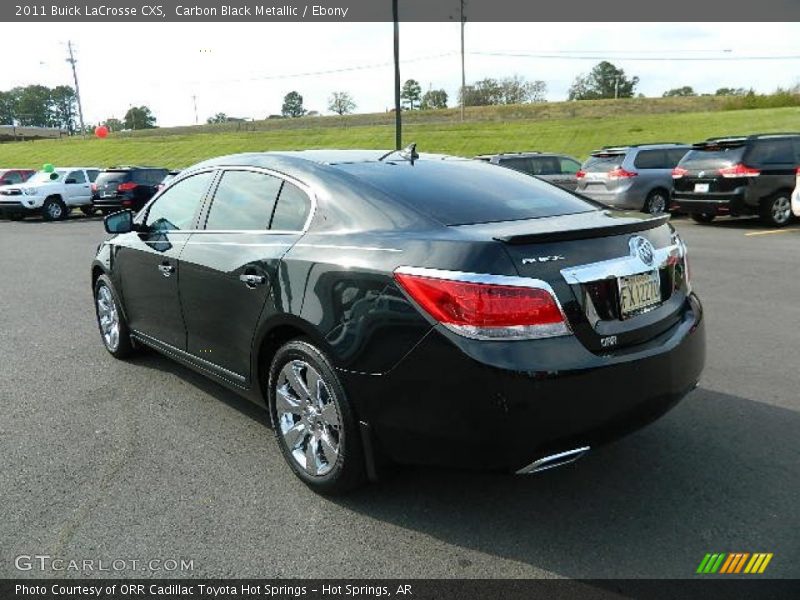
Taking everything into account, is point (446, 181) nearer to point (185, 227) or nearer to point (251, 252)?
point (251, 252)

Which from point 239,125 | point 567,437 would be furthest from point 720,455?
point 239,125

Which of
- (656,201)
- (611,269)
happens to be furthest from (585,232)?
(656,201)

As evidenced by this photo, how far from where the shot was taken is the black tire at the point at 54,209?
22.0 m

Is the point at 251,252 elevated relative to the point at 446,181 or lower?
lower

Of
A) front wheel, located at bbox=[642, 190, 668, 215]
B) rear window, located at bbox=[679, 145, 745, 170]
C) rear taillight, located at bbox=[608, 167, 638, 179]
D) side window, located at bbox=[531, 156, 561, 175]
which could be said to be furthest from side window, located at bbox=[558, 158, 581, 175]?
rear window, located at bbox=[679, 145, 745, 170]

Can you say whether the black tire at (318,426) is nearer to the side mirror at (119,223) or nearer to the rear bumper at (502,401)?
the rear bumper at (502,401)

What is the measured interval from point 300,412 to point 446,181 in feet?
4.64

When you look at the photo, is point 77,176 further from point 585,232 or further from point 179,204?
point 585,232

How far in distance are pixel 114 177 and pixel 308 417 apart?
2109 cm

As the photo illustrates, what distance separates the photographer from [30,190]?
21.5 m

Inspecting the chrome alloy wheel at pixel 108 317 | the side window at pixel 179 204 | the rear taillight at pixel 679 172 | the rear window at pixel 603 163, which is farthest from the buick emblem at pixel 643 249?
the rear window at pixel 603 163

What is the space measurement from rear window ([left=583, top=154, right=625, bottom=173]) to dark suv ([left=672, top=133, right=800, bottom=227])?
202 centimetres

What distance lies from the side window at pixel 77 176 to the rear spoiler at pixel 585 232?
23.4 m

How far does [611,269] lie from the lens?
9.04 ft
